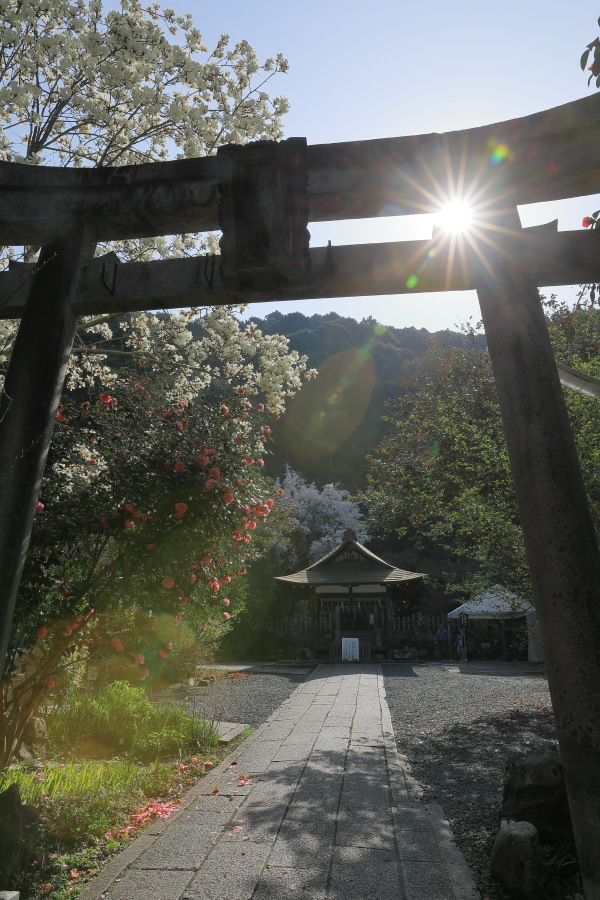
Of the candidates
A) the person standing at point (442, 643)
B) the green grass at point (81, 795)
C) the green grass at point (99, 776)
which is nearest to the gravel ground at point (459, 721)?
the green grass at point (99, 776)

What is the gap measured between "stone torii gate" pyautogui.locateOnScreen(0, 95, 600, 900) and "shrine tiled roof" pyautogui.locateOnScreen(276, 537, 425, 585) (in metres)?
18.2

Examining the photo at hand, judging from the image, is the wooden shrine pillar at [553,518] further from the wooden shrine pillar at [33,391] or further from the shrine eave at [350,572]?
the shrine eave at [350,572]

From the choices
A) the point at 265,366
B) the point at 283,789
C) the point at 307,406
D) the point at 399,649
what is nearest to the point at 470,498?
the point at 265,366

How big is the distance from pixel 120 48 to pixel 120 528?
17.2 feet

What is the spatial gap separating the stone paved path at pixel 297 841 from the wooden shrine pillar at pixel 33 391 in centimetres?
179

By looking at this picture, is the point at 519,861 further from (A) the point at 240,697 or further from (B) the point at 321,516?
(B) the point at 321,516

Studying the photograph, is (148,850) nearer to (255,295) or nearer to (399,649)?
(255,295)

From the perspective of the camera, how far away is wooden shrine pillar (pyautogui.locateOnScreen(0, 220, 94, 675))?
9.20ft

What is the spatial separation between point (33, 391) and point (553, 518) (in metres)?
2.47

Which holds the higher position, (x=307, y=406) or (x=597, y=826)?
(x=307, y=406)

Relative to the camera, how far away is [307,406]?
43719 mm

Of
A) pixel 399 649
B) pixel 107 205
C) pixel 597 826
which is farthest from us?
pixel 399 649

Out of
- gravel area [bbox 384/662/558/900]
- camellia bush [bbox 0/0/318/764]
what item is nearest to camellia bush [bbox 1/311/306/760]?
camellia bush [bbox 0/0/318/764]

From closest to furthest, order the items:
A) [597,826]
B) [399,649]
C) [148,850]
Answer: [597,826] → [148,850] → [399,649]
